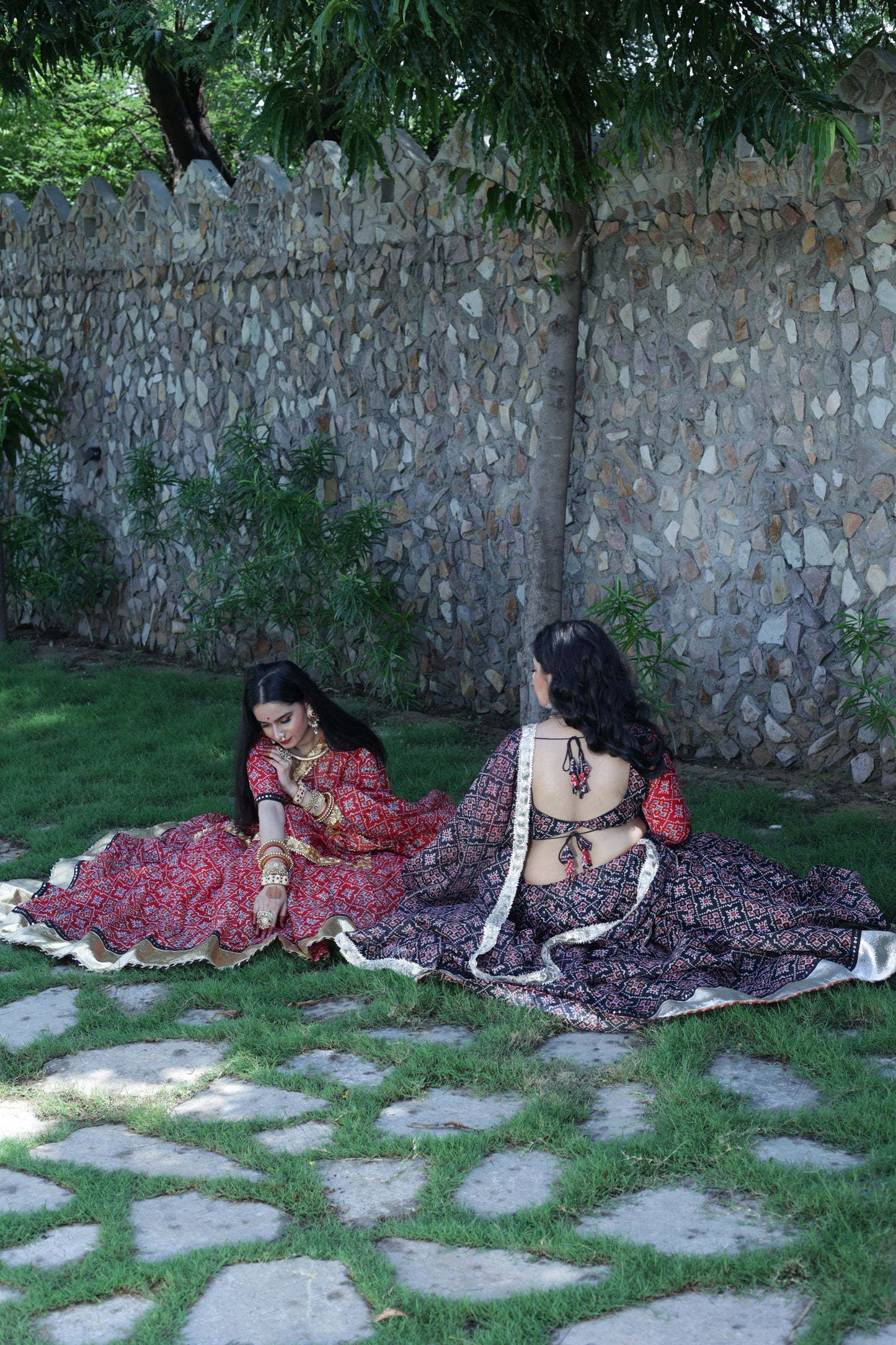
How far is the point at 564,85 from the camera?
5.00 metres

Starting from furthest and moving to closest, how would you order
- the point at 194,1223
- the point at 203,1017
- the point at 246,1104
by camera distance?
the point at 203,1017
the point at 246,1104
the point at 194,1223

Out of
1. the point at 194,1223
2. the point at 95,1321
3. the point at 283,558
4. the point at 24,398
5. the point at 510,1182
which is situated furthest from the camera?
the point at 24,398

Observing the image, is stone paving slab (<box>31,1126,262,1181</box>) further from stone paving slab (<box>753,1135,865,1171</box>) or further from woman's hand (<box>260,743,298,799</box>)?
woman's hand (<box>260,743,298,799</box>)

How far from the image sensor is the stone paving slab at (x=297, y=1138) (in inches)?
120

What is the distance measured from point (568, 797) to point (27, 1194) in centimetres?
181

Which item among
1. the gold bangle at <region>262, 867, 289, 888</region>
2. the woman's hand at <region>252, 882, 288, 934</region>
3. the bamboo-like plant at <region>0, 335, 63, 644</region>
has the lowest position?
the woman's hand at <region>252, 882, 288, 934</region>

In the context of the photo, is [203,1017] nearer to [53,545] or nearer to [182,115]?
[53,545]

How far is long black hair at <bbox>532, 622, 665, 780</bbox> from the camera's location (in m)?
3.91

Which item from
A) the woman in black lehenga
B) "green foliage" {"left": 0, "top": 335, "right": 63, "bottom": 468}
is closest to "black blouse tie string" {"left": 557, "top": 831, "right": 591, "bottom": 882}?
the woman in black lehenga

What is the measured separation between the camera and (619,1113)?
3121mm

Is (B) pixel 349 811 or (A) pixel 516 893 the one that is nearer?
(A) pixel 516 893

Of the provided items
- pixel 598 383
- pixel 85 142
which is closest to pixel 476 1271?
pixel 598 383

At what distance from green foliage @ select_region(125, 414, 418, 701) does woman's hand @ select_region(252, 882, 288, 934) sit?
294 cm

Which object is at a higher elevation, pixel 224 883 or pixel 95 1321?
pixel 224 883
